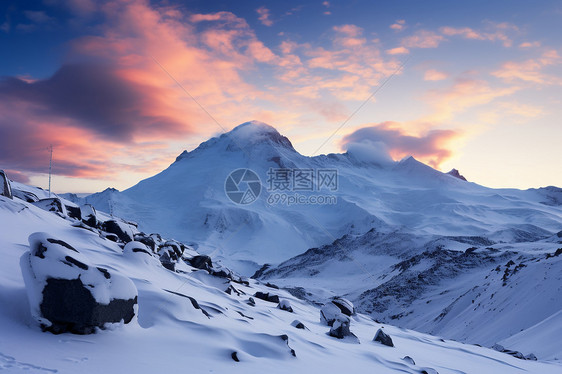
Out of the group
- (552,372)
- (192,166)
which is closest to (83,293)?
(552,372)

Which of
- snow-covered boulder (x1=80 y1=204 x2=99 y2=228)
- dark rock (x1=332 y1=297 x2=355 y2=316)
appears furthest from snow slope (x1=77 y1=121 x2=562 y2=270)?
snow-covered boulder (x1=80 y1=204 x2=99 y2=228)

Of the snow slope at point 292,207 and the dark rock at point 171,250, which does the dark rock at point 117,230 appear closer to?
the dark rock at point 171,250

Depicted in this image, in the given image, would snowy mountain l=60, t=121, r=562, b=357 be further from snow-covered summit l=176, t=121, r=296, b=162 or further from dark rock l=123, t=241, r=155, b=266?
dark rock l=123, t=241, r=155, b=266

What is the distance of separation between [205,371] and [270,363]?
3.45ft

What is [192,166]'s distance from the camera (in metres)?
136

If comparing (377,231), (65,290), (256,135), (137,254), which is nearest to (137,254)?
(137,254)

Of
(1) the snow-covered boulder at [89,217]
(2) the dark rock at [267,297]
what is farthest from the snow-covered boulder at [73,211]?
(2) the dark rock at [267,297]

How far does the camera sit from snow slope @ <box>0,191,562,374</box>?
3.59 metres

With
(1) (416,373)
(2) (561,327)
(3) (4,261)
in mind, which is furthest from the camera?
(2) (561,327)

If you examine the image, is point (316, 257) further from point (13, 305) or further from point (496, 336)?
point (13, 305)

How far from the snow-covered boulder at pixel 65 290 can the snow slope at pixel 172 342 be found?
0.14m

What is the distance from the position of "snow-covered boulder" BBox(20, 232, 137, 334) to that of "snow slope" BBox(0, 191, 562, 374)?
14 centimetres

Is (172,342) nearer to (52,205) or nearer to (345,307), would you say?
(345,307)

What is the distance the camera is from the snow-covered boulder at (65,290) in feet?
12.8
